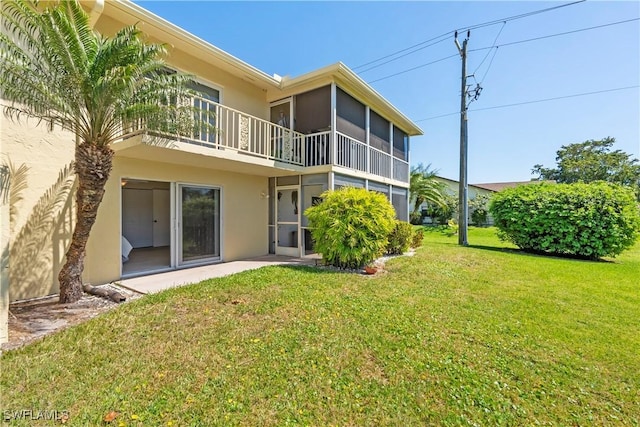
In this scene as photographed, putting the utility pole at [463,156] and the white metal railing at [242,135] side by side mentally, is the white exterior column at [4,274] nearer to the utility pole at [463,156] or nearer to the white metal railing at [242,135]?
the white metal railing at [242,135]

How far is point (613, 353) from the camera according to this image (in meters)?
3.60

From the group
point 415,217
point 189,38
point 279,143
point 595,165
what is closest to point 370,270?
point 279,143

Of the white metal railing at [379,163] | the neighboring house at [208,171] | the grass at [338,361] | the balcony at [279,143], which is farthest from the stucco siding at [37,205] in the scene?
the white metal railing at [379,163]

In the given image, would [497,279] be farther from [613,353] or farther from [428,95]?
[428,95]

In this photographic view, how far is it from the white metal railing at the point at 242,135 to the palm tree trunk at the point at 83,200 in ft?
3.59

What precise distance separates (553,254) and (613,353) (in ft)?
33.7

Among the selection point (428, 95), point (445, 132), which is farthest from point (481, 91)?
point (445, 132)

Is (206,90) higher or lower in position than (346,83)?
lower

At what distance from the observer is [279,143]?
9.69 meters

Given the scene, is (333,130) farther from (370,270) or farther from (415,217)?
(415,217)

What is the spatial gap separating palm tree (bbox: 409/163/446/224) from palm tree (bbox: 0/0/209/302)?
67.3 feet

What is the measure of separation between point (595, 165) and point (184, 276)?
166ft

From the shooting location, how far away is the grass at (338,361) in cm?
255

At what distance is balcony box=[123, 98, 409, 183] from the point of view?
7.60 meters
